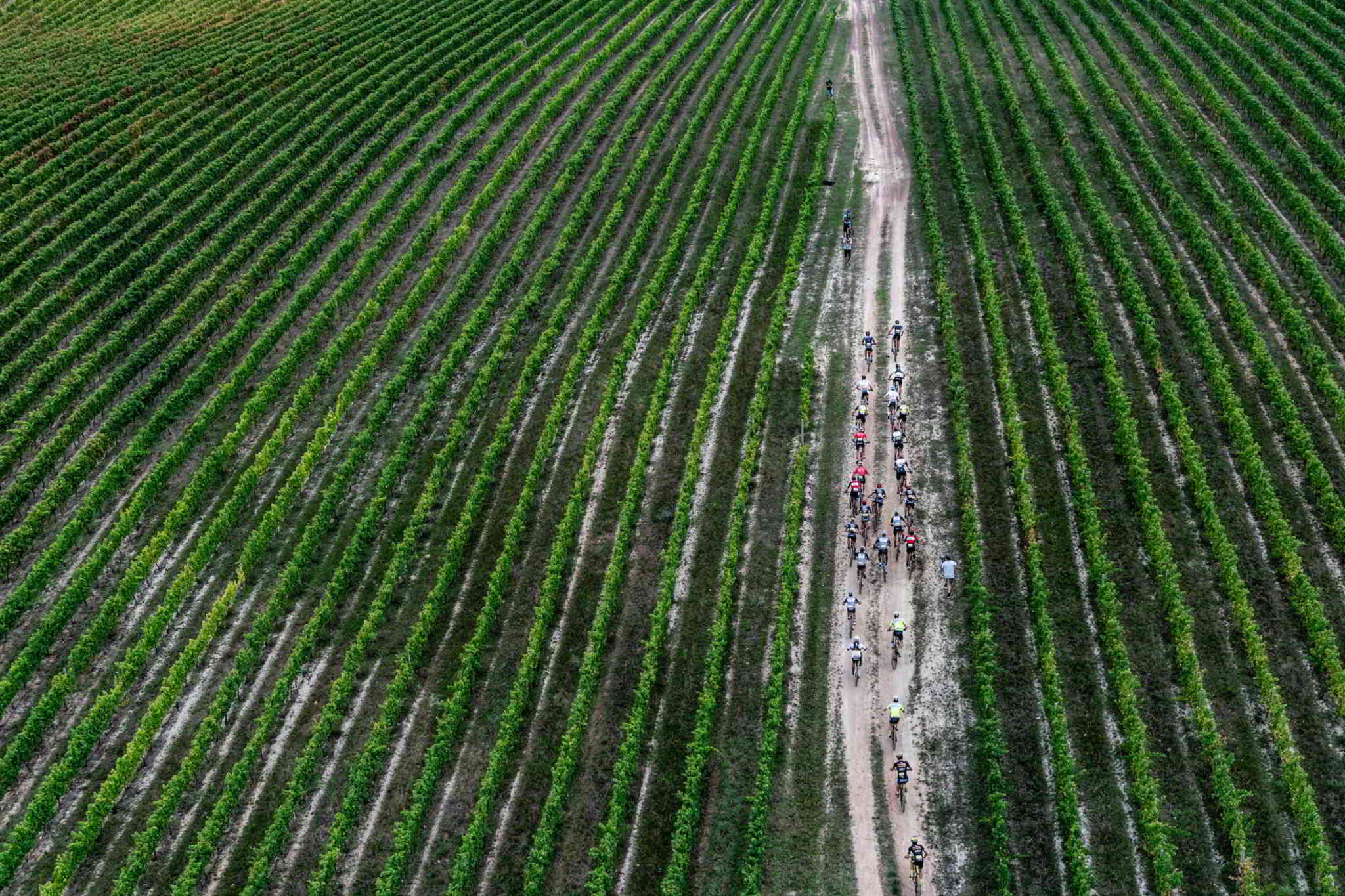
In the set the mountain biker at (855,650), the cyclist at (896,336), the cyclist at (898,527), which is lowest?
the mountain biker at (855,650)

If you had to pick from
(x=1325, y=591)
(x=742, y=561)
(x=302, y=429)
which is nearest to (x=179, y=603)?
(x=302, y=429)

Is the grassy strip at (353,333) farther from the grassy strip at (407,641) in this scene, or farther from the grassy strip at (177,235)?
the grassy strip at (177,235)

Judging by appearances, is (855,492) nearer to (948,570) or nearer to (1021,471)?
(948,570)

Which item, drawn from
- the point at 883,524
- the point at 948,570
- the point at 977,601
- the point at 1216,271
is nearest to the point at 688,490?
the point at 883,524

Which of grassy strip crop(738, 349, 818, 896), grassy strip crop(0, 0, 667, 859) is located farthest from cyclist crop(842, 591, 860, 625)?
grassy strip crop(0, 0, 667, 859)

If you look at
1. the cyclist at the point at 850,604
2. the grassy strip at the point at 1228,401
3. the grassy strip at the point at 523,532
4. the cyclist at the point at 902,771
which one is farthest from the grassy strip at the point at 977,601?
the grassy strip at the point at 523,532

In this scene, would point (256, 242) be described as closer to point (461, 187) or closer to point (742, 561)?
point (461, 187)

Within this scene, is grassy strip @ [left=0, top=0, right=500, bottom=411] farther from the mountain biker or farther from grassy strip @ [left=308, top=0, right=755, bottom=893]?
the mountain biker
